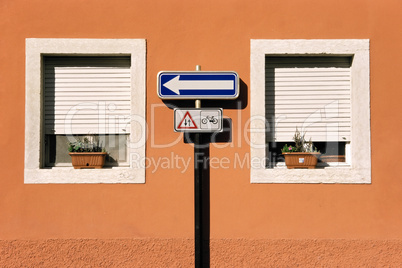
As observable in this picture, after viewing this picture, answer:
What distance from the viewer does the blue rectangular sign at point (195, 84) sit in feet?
15.8

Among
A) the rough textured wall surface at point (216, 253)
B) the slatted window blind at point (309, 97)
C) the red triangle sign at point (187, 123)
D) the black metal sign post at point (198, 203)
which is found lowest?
the rough textured wall surface at point (216, 253)

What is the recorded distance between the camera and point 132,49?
201 inches

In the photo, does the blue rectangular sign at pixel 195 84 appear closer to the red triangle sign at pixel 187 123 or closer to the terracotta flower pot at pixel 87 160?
the red triangle sign at pixel 187 123

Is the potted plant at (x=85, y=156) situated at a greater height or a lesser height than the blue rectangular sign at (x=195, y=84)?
lesser

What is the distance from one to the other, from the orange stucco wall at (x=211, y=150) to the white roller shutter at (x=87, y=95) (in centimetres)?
34

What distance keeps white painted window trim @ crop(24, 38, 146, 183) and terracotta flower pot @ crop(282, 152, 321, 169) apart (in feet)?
6.24

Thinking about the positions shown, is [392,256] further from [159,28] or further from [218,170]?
[159,28]

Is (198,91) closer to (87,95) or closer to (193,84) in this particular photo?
(193,84)

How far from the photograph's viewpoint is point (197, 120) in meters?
4.69

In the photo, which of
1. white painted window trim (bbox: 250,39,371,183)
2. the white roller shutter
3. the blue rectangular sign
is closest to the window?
the white roller shutter

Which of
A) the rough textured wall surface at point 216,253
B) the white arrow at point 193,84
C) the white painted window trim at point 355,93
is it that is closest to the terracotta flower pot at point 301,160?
the white painted window trim at point 355,93

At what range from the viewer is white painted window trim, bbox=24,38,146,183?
200 inches

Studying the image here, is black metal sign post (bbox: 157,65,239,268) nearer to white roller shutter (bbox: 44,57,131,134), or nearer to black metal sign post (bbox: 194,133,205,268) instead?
black metal sign post (bbox: 194,133,205,268)

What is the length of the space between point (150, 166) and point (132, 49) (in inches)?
59.9
